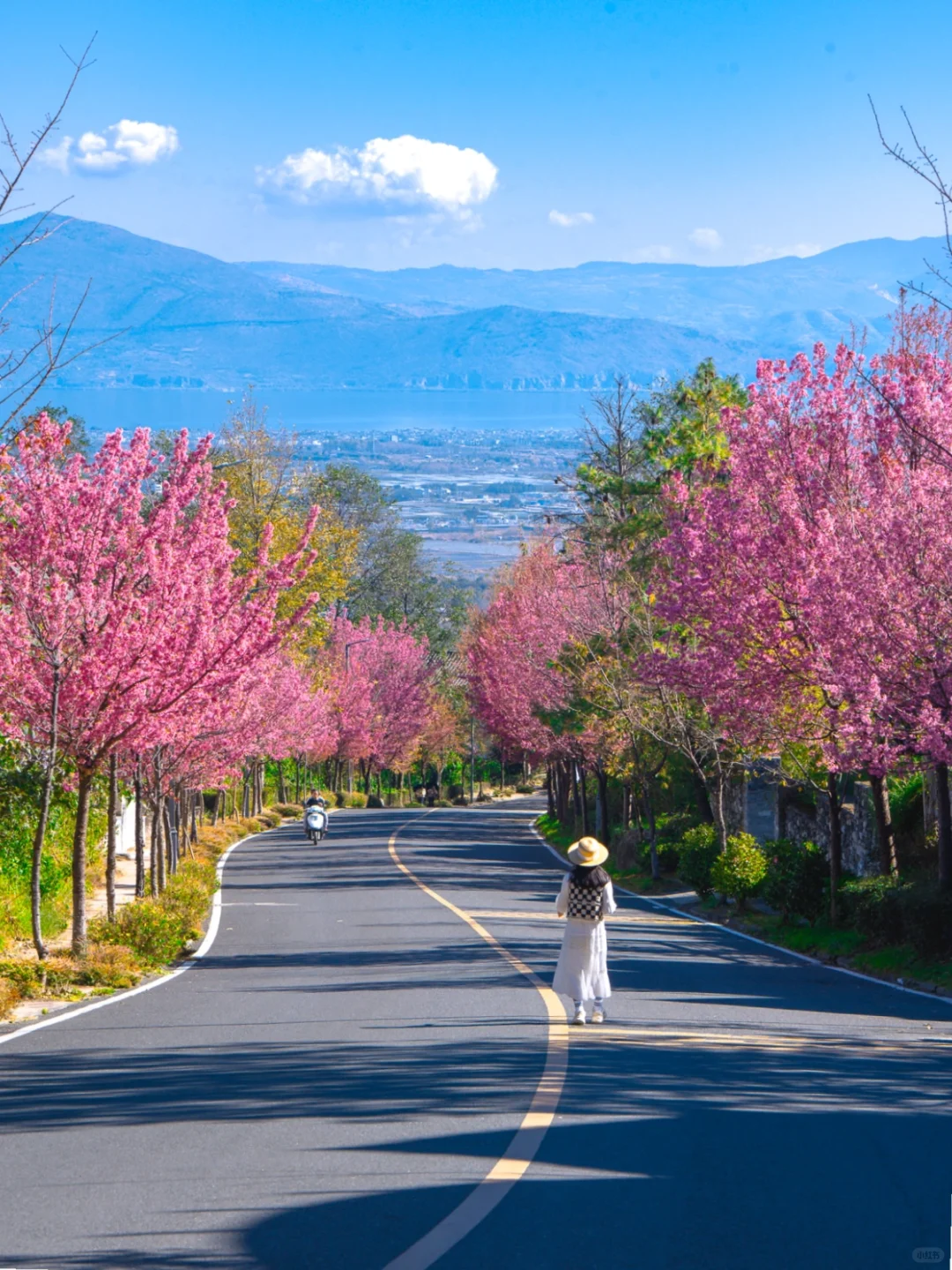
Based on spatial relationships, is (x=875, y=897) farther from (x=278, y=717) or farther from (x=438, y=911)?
(x=278, y=717)

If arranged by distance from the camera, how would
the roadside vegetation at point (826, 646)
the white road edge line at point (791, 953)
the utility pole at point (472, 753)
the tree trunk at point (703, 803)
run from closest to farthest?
the white road edge line at point (791, 953) < the roadside vegetation at point (826, 646) < the tree trunk at point (703, 803) < the utility pole at point (472, 753)

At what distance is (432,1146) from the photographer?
7.82 meters

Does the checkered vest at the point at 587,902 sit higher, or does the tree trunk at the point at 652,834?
the checkered vest at the point at 587,902

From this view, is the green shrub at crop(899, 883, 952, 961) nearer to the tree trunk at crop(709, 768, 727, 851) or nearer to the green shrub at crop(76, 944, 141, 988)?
the tree trunk at crop(709, 768, 727, 851)

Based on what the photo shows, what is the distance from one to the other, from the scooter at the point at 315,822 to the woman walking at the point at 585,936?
33.1 meters

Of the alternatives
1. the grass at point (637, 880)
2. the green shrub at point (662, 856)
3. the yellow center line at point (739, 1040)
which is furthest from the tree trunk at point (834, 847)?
the green shrub at point (662, 856)

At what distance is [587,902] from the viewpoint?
13203 millimetres

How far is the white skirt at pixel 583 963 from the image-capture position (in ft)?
42.7

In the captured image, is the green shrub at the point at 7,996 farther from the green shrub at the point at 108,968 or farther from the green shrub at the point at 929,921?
the green shrub at the point at 929,921

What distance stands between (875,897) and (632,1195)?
13.5 meters

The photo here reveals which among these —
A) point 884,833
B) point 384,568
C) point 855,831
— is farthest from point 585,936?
point 384,568

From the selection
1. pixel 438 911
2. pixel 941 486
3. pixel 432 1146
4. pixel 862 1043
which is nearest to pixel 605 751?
pixel 438 911

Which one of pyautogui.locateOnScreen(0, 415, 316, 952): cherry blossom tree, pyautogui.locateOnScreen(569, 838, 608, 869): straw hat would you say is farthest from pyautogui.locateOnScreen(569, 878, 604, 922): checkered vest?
pyautogui.locateOnScreen(0, 415, 316, 952): cherry blossom tree

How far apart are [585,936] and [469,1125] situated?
488 cm
